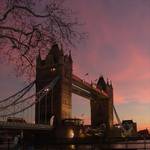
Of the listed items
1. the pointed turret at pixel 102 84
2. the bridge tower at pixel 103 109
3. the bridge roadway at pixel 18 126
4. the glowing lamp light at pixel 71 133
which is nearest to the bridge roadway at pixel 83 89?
the bridge tower at pixel 103 109

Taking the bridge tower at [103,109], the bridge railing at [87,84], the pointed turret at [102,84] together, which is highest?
the pointed turret at [102,84]

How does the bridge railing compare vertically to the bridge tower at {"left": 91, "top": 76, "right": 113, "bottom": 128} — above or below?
above

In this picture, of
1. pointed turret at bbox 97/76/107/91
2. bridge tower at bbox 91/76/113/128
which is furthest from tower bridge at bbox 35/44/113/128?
pointed turret at bbox 97/76/107/91

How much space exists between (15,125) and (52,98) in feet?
101

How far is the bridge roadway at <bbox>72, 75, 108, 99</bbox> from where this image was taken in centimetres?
11004

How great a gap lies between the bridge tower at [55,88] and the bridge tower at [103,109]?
52156 mm

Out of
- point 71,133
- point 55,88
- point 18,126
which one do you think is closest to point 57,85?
point 55,88

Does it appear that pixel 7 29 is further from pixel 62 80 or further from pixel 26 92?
pixel 62 80

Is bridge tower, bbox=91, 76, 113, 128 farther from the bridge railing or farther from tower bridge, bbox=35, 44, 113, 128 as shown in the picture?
tower bridge, bbox=35, 44, 113, 128

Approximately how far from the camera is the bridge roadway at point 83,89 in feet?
361

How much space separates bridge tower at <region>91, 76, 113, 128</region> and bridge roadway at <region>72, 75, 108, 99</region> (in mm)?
6983

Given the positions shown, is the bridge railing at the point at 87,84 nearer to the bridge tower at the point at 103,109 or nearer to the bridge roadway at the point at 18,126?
the bridge tower at the point at 103,109

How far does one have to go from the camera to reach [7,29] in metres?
15.0

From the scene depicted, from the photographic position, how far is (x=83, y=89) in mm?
120750
